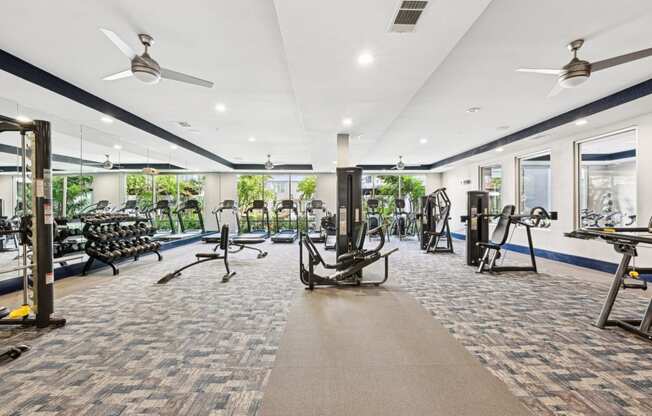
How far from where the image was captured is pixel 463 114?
5.84 meters

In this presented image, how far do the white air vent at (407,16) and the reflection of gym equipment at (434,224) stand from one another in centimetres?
545

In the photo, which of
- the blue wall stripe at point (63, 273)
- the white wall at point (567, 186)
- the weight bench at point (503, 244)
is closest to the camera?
the blue wall stripe at point (63, 273)

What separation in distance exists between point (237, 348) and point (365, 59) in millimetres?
3078

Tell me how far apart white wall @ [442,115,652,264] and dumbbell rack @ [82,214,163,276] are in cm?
900

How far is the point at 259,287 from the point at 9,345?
2.55 meters

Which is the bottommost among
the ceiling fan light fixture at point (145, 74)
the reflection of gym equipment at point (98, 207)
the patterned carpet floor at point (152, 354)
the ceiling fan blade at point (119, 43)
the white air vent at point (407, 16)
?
the patterned carpet floor at point (152, 354)

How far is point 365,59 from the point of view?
319 cm

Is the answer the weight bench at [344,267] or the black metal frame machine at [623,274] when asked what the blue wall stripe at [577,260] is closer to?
the black metal frame machine at [623,274]

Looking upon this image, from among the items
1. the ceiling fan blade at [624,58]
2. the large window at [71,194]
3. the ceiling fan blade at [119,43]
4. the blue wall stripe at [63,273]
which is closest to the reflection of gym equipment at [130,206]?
the large window at [71,194]

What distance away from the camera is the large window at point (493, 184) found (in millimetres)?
9195

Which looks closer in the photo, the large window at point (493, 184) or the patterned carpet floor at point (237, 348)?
the patterned carpet floor at point (237, 348)

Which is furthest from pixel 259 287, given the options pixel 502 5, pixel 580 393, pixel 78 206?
pixel 78 206

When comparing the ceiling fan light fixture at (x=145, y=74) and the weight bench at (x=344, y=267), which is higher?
the ceiling fan light fixture at (x=145, y=74)

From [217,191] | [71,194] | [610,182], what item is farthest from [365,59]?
[217,191]
